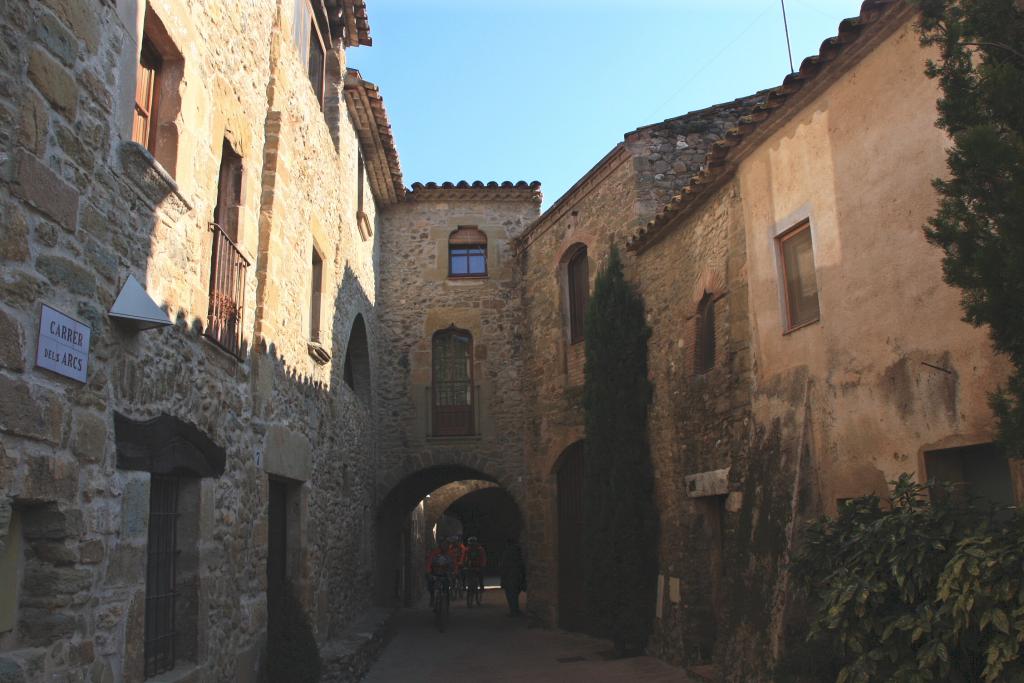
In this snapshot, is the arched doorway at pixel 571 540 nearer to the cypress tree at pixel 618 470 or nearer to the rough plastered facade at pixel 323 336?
the rough plastered facade at pixel 323 336

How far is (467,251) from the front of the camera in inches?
638

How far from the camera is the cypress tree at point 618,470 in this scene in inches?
392

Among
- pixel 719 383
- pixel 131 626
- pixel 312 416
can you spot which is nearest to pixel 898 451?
pixel 719 383

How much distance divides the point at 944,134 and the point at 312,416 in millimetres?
6516

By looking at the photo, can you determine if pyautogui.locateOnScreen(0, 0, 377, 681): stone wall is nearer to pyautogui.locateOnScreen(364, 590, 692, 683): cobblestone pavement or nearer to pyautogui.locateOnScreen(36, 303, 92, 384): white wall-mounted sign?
pyautogui.locateOnScreen(36, 303, 92, 384): white wall-mounted sign

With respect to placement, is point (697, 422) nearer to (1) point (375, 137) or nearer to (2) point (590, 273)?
(2) point (590, 273)

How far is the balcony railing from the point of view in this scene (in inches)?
237

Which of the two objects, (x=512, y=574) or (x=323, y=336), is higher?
(x=323, y=336)

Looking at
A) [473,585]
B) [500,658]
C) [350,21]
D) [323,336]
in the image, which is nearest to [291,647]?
[323,336]

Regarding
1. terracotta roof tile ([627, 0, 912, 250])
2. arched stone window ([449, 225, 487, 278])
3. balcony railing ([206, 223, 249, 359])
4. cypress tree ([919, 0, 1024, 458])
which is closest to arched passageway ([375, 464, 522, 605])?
arched stone window ([449, 225, 487, 278])

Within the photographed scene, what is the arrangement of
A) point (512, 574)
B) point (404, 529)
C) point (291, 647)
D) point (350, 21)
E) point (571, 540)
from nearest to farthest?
point (291, 647) < point (350, 21) < point (571, 540) < point (512, 574) < point (404, 529)

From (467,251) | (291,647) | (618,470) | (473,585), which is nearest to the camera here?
(291,647)

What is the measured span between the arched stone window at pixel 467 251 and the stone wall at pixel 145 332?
6.62 meters

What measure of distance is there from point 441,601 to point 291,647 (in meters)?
6.75
